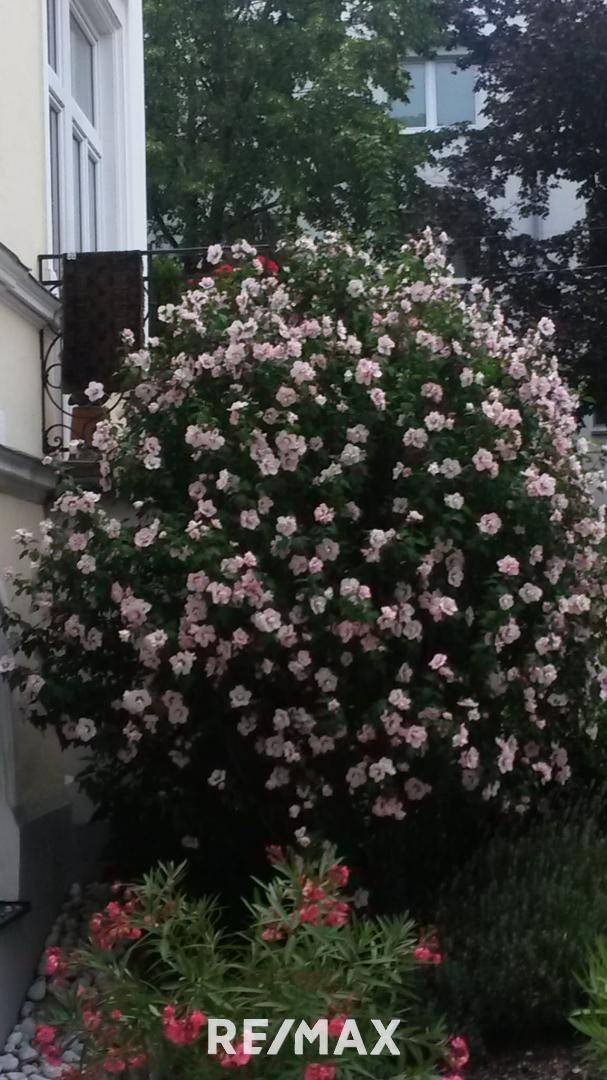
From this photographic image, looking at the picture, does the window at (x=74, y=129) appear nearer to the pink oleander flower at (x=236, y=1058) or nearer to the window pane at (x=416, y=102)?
the pink oleander flower at (x=236, y=1058)

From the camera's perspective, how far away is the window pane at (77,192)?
8.93 m

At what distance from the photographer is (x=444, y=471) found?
586cm

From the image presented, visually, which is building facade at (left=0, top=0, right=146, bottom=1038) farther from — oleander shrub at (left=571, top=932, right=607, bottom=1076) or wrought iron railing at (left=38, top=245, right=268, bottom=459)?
oleander shrub at (left=571, top=932, right=607, bottom=1076)

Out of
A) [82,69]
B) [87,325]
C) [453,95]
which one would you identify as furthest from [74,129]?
[453,95]

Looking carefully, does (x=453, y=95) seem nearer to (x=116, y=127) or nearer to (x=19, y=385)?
(x=116, y=127)

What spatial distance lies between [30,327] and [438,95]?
678 inches

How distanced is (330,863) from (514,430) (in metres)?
2.09

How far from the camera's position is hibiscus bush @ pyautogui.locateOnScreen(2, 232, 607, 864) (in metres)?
5.73

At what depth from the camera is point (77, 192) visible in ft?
30.0

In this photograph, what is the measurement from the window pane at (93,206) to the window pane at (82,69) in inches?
12.4

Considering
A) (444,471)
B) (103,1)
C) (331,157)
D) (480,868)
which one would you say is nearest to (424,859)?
(480,868)

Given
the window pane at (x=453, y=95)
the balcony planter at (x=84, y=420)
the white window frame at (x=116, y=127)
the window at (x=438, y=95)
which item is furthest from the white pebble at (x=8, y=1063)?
the window pane at (x=453, y=95)

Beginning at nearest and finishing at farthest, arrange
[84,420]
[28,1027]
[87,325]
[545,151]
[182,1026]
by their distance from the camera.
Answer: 1. [182,1026]
2. [28,1027]
3. [87,325]
4. [84,420]
5. [545,151]

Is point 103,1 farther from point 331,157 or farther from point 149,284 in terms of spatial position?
point 331,157
